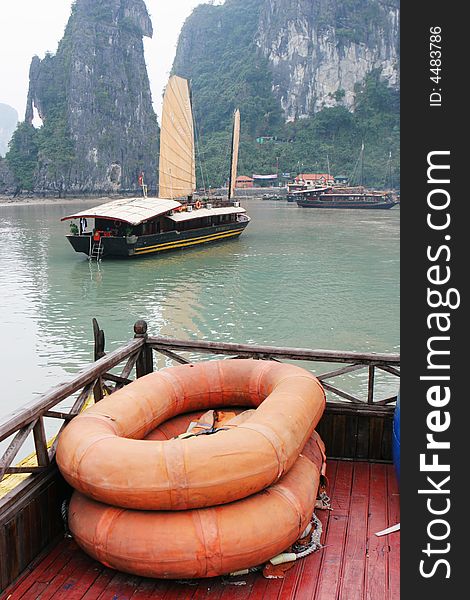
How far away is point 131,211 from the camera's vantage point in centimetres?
2942

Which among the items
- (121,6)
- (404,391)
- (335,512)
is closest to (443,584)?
(404,391)

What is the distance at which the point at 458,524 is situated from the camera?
7.16 feet

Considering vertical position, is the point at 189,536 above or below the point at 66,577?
above

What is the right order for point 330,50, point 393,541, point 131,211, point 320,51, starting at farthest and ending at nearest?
point 320,51 → point 330,50 → point 131,211 → point 393,541

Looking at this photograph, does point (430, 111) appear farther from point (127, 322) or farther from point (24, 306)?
point (24, 306)

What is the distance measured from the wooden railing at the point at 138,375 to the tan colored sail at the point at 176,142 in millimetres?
35991

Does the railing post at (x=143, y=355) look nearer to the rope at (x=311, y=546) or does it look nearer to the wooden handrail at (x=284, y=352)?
the wooden handrail at (x=284, y=352)

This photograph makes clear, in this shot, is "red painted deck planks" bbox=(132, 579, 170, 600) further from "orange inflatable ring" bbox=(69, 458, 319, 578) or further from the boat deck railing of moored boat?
"orange inflatable ring" bbox=(69, 458, 319, 578)

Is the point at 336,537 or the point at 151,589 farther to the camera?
the point at 336,537

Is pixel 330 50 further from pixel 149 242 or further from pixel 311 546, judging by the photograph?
pixel 311 546

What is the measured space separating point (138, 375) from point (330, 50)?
517 feet

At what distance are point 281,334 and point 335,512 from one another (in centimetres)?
1066

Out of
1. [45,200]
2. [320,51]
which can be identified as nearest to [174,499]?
[45,200]

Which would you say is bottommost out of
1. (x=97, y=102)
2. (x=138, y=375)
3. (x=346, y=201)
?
(x=138, y=375)
